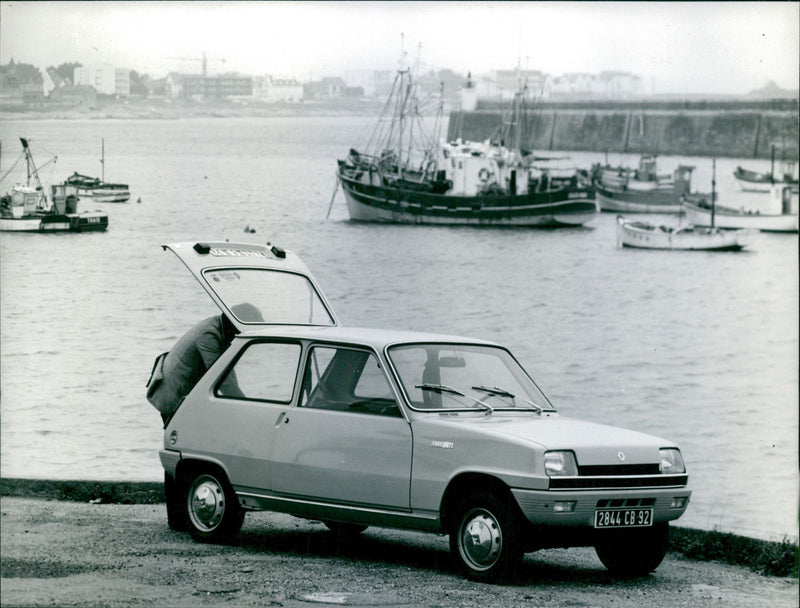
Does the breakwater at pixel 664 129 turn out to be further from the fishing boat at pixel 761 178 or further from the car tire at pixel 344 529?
the car tire at pixel 344 529

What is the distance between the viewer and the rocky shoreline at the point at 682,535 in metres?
9.87

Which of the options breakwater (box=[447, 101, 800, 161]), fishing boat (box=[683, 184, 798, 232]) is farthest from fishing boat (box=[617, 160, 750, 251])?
breakwater (box=[447, 101, 800, 161])

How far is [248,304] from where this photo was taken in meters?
10.4

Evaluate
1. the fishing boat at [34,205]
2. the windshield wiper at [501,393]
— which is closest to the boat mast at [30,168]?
the fishing boat at [34,205]

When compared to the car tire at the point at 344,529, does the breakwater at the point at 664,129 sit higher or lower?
lower

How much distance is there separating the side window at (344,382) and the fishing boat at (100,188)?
51.6ft

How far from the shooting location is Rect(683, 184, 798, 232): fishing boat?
71125mm

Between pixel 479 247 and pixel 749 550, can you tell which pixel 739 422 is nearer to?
pixel 479 247

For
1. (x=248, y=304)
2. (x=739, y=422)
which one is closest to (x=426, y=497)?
(x=248, y=304)

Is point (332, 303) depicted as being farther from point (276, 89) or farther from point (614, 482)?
point (614, 482)

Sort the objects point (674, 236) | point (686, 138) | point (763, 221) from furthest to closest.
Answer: point (686, 138)
point (763, 221)
point (674, 236)

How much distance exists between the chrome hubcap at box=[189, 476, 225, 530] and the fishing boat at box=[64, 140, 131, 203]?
50.1ft

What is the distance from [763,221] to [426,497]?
214 ft

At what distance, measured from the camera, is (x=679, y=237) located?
6681 cm
